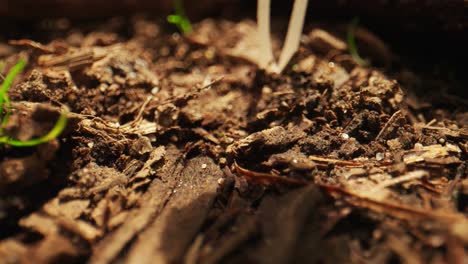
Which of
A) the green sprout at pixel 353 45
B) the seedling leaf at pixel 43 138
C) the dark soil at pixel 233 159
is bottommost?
→ the dark soil at pixel 233 159

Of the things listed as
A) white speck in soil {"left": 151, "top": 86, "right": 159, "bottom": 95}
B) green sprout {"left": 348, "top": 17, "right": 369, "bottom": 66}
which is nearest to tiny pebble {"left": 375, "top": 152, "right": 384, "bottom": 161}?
green sprout {"left": 348, "top": 17, "right": 369, "bottom": 66}

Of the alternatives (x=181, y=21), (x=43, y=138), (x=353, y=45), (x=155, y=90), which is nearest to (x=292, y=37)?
(x=353, y=45)

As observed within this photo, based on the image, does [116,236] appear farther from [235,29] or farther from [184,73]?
[235,29]

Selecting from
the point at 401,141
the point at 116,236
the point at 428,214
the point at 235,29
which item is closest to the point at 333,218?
the point at 428,214

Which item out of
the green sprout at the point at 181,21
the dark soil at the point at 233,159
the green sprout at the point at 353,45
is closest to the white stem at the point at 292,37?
the dark soil at the point at 233,159

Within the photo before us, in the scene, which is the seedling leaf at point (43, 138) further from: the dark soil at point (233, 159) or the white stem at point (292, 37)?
Result: the white stem at point (292, 37)

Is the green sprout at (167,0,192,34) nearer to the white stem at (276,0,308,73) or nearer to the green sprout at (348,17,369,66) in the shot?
the white stem at (276,0,308,73)
